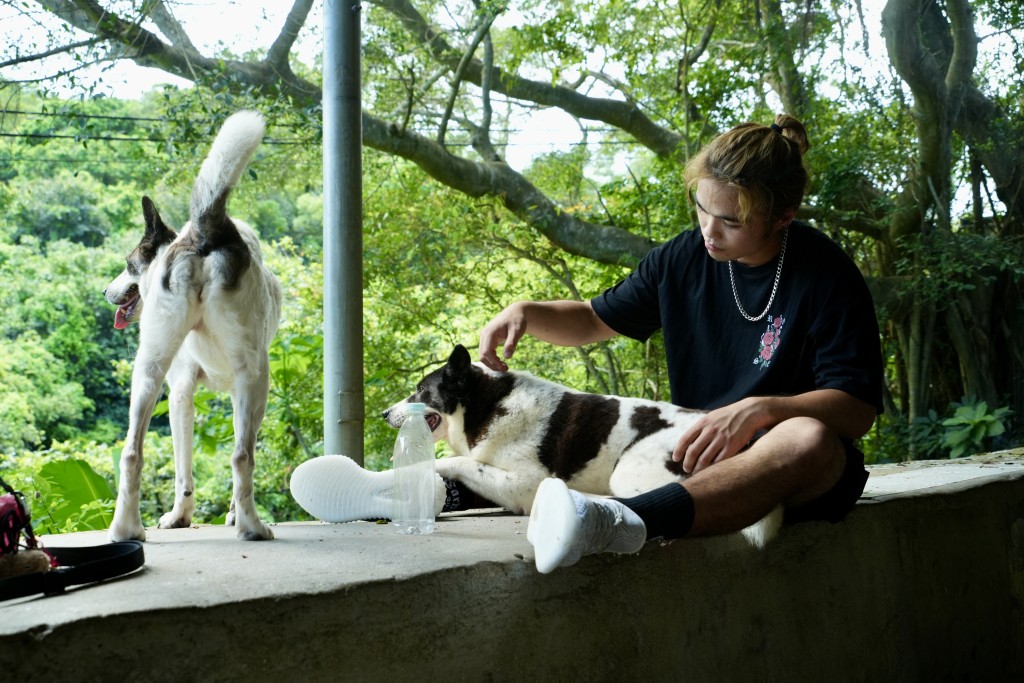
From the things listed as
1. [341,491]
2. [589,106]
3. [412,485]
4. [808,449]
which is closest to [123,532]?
[341,491]

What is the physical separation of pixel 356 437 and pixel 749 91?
17.2 ft

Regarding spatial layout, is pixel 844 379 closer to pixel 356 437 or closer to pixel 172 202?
pixel 356 437

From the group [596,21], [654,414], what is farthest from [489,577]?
[596,21]

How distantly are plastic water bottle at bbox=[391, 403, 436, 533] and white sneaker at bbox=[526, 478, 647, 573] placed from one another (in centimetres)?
57

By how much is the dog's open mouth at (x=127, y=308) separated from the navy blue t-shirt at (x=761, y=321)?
1.43m

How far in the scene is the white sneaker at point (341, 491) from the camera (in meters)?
2.21

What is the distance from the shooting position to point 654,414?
2521mm

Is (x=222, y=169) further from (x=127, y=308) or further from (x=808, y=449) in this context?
(x=808, y=449)

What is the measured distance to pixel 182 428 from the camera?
217 centimetres

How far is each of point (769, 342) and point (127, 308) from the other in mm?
1653

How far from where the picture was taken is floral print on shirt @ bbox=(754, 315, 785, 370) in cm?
235

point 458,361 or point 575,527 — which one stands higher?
point 458,361

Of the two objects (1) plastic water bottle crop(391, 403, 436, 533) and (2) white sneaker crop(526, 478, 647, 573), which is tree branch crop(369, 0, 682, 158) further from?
(2) white sneaker crop(526, 478, 647, 573)

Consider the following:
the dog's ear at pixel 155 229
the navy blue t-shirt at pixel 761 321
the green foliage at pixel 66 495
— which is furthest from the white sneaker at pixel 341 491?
the green foliage at pixel 66 495
